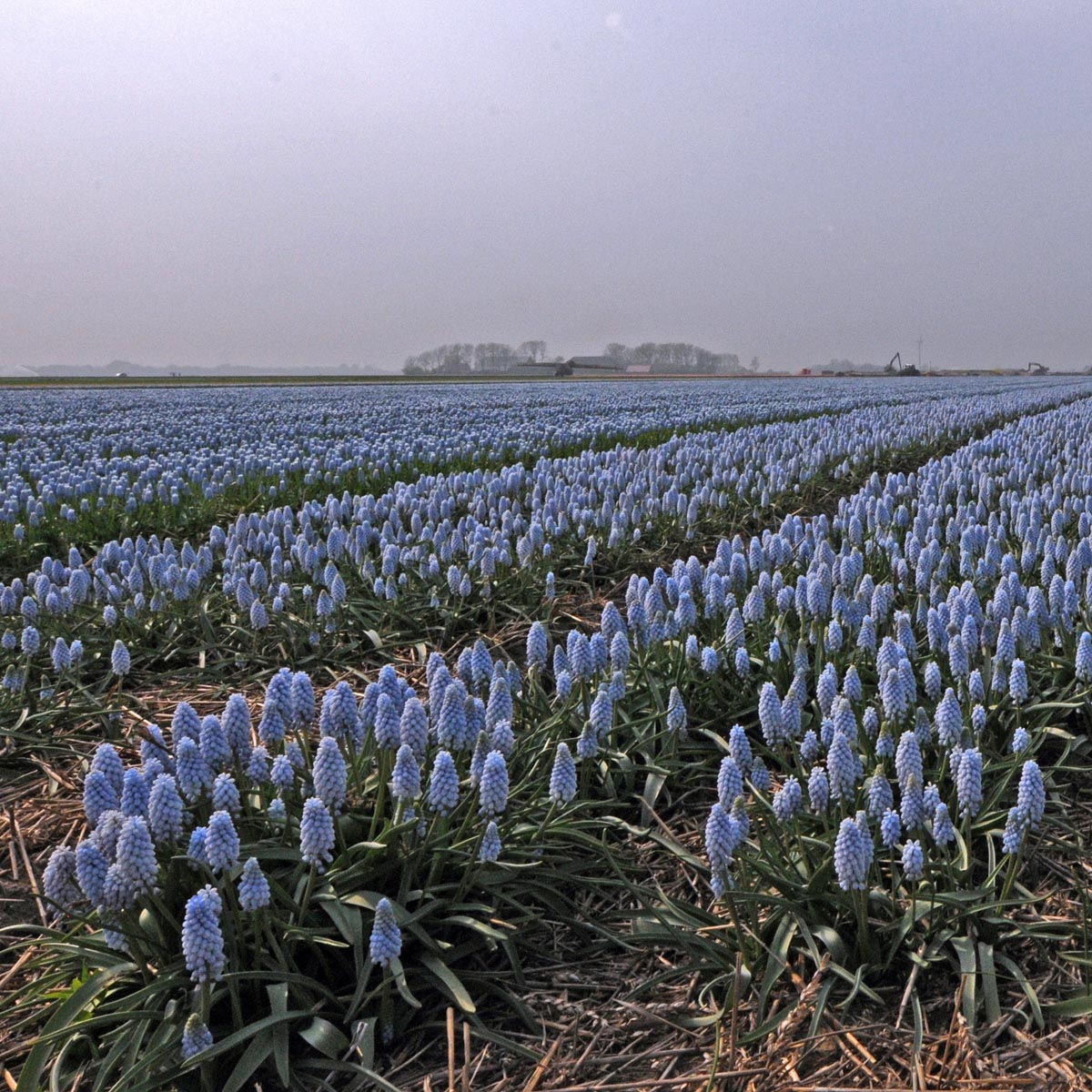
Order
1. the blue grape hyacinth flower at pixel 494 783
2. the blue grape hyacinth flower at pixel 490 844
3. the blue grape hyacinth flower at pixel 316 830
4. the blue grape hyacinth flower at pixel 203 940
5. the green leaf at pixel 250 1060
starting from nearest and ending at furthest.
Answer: the blue grape hyacinth flower at pixel 203 940 → the green leaf at pixel 250 1060 → the blue grape hyacinth flower at pixel 316 830 → the blue grape hyacinth flower at pixel 494 783 → the blue grape hyacinth flower at pixel 490 844

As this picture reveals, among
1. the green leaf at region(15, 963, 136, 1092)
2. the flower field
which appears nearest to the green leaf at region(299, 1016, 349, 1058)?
the flower field

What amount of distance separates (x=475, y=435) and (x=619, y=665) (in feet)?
42.7

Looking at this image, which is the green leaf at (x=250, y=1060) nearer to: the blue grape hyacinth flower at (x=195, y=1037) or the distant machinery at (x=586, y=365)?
the blue grape hyacinth flower at (x=195, y=1037)

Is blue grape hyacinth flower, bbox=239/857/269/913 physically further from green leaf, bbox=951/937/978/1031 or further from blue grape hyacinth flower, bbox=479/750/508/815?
green leaf, bbox=951/937/978/1031

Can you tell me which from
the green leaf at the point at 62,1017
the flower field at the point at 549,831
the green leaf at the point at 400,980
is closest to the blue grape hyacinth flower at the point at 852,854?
the flower field at the point at 549,831

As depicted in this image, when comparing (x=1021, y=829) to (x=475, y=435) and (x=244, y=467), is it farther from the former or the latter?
(x=475, y=435)

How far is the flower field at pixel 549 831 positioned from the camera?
2.40 metres

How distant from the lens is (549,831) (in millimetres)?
3219

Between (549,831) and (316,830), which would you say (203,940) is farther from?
(549,831)

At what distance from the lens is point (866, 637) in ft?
14.4

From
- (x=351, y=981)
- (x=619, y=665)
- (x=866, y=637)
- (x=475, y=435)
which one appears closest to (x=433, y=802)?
(x=351, y=981)

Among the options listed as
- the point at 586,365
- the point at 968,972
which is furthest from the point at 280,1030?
the point at 586,365

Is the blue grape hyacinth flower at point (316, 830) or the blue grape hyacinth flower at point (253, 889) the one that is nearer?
the blue grape hyacinth flower at point (253, 889)

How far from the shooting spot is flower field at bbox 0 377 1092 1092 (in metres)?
2.40
